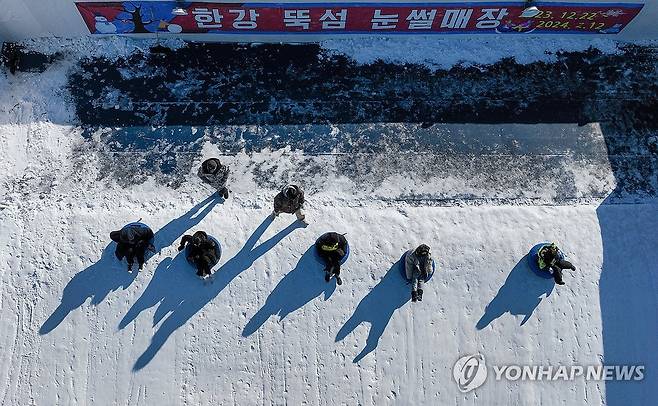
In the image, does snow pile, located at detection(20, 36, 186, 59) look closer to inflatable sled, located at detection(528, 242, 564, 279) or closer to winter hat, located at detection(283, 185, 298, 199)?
winter hat, located at detection(283, 185, 298, 199)

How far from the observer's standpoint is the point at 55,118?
9.69 meters

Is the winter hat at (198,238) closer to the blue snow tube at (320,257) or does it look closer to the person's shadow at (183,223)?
the person's shadow at (183,223)

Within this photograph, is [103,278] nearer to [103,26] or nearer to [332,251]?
[332,251]

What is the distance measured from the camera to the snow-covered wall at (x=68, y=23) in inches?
365

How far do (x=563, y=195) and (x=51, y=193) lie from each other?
9194 millimetres

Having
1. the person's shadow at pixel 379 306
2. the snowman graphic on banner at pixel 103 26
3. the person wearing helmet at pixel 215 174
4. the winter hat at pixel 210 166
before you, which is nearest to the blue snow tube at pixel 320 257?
the person's shadow at pixel 379 306

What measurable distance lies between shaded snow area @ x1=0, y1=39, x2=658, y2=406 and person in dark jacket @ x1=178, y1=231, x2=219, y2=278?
335 millimetres

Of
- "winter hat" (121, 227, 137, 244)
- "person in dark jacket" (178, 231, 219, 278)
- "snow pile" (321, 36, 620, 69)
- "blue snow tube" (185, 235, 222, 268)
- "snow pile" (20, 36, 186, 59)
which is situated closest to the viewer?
"winter hat" (121, 227, 137, 244)

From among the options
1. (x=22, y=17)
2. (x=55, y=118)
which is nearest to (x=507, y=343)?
(x=55, y=118)

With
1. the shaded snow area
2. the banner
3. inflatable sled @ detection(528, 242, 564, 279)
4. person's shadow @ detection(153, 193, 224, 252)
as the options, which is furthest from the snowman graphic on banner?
inflatable sled @ detection(528, 242, 564, 279)

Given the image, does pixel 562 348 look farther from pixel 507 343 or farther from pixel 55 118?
pixel 55 118

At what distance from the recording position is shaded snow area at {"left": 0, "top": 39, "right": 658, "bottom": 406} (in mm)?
8578

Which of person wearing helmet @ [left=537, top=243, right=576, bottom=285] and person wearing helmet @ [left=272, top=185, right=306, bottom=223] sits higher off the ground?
person wearing helmet @ [left=272, top=185, right=306, bottom=223]

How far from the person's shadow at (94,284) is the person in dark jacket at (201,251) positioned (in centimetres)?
108
